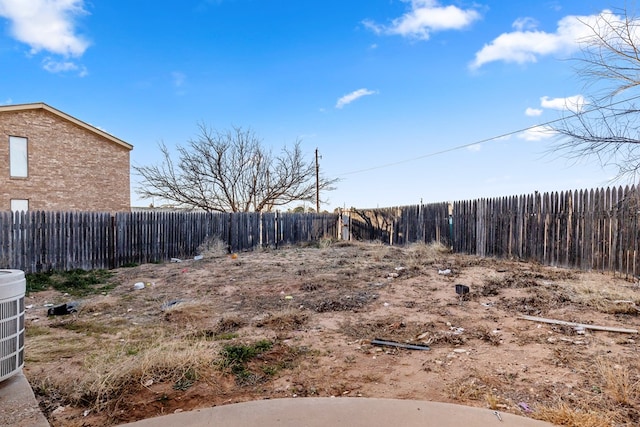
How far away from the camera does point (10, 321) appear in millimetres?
2512

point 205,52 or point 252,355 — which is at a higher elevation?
point 205,52

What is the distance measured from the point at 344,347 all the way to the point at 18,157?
50.5 ft

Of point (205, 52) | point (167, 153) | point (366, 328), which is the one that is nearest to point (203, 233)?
point (205, 52)

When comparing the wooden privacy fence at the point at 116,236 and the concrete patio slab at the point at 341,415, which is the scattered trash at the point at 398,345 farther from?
the wooden privacy fence at the point at 116,236

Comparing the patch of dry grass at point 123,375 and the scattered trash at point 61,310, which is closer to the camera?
the patch of dry grass at point 123,375

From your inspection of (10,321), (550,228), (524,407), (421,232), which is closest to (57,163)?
(421,232)

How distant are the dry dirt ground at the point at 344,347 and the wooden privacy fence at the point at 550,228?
2.43 ft

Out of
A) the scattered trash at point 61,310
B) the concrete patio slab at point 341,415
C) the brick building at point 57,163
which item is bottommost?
the scattered trash at point 61,310

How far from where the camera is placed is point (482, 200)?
10359 mm

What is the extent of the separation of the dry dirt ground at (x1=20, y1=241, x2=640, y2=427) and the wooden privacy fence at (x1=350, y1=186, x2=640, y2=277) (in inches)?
29.1

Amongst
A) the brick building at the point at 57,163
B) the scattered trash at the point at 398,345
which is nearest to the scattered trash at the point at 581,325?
the scattered trash at the point at 398,345

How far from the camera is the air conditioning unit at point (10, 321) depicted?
2463 millimetres

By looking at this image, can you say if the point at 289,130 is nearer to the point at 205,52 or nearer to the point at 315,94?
the point at 315,94

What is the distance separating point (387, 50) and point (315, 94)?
408 centimetres
